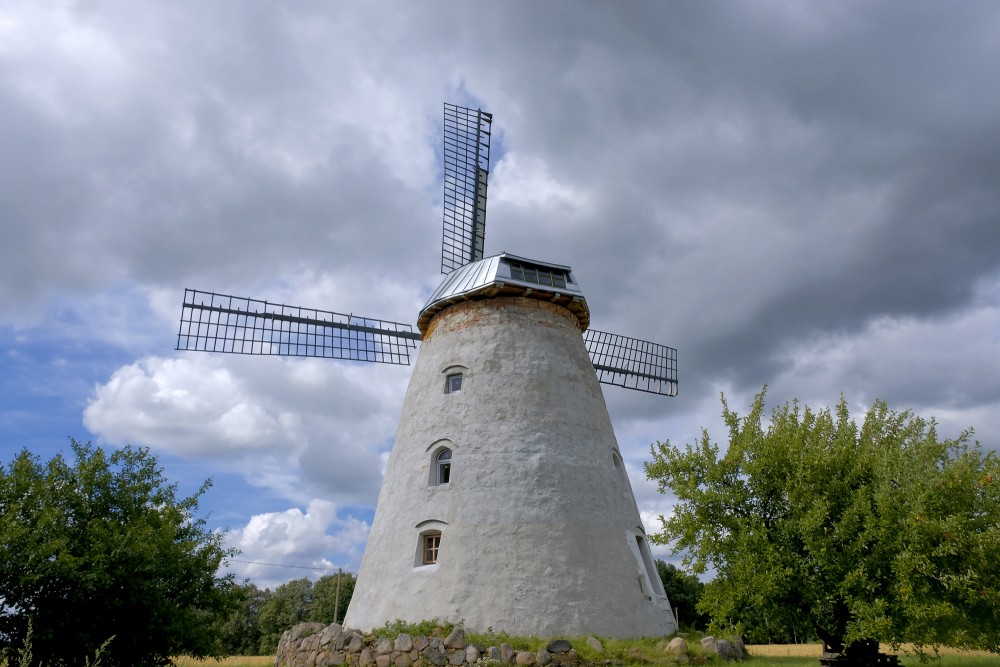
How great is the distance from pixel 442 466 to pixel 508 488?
2209 mm

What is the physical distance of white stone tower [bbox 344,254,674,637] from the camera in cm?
1596

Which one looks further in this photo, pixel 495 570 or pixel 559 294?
pixel 559 294

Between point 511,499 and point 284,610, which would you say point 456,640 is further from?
point 284,610

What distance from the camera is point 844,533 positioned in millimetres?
12820

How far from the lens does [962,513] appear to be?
13203mm

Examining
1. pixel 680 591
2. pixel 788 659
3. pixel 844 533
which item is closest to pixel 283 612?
pixel 680 591

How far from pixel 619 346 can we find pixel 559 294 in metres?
4.95

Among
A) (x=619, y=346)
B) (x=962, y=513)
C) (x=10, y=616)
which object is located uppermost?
(x=619, y=346)

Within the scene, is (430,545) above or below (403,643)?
above

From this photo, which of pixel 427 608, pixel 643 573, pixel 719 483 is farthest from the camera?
pixel 643 573

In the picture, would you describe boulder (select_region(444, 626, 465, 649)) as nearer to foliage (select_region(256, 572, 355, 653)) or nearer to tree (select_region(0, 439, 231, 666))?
tree (select_region(0, 439, 231, 666))

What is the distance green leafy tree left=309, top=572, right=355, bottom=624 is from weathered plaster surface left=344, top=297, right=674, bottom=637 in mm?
29285

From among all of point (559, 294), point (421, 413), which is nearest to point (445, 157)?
point (559, 294)

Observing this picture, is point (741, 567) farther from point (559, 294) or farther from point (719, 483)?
point (559, 294)
